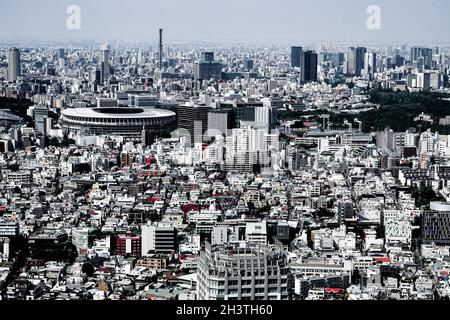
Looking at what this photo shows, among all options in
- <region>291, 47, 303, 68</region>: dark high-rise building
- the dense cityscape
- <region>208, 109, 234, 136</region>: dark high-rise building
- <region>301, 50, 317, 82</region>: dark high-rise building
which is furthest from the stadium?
<region>291, 47, 303, 68</region>: dark high-rise building

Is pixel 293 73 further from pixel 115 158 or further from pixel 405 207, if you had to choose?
pixel 405 207

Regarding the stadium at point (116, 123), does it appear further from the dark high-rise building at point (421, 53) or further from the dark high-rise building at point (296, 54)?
the dark high-rise building at point (421, 53)

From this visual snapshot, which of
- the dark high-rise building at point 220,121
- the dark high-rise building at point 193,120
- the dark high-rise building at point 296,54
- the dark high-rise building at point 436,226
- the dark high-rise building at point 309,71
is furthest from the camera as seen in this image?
the dark high-rise building at point 193,120

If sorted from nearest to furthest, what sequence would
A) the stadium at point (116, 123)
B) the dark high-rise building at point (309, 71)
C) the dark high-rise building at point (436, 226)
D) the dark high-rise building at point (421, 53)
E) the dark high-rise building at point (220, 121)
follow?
the dark high-rise building at point (421, 53)
the dark high-rise building at point (436, 226)
the dark high-rise building at point (309, 71)
the dark high-rise building at point (220, 121)
the stadium at point (116, 123)

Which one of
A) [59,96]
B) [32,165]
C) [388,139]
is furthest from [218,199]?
[59,96]

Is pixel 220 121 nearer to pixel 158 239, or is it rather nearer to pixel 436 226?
pixel 436 226

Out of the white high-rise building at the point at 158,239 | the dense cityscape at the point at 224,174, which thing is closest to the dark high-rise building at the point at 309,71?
the dense cityscape at the point at 224,174

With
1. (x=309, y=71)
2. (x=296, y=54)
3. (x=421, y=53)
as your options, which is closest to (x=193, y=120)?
(x=309, y=71)
